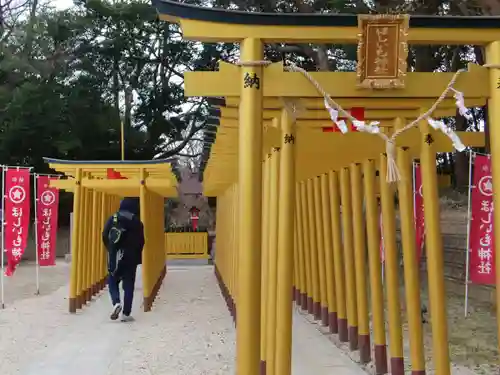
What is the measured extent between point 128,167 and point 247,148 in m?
6.14

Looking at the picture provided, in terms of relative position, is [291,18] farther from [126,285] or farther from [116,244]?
[126,285]

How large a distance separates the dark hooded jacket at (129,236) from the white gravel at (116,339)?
875 millimetres

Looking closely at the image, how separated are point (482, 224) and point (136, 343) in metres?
4.77

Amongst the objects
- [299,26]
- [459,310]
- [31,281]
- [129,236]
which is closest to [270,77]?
[299,26]

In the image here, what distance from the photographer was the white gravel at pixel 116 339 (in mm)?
5738

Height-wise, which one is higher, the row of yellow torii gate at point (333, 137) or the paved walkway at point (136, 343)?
the row of yellow torii gate at point (333, 137)

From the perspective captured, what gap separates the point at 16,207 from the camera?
33.8 ft

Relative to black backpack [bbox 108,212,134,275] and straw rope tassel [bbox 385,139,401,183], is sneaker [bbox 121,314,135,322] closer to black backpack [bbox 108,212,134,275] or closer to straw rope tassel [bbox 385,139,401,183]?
black backpack [bbox 108,212,134,275]

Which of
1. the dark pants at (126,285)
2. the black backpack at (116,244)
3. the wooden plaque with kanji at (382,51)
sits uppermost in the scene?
the wooden plaque with kanji at (382,51)

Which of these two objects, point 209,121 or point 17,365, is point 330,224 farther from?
point 17,365

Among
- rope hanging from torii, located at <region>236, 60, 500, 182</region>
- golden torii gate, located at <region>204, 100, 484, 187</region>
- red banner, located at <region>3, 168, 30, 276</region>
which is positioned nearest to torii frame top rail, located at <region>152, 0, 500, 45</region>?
rope hanging from torii, located at <region>236, 60, 500, 182</region>

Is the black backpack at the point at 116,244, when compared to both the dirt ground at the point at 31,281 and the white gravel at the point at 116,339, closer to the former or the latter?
the white gravel at the point at 116,339

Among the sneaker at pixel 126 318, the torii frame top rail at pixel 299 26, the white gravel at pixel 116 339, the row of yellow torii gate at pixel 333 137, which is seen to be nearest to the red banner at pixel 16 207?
the white gravel at pixel 116 339

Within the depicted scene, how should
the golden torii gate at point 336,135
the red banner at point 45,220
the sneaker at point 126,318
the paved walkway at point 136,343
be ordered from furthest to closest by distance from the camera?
the red banner at point 45,220 → the sneaker at point 126,318 → the paved walkway at point 136,343 → the golden torii gate at point 336,135
